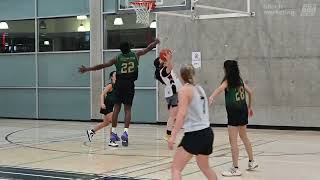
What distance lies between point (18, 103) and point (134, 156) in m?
12.0

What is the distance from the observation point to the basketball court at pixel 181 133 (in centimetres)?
976

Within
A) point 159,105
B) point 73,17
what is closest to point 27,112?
point 73,17

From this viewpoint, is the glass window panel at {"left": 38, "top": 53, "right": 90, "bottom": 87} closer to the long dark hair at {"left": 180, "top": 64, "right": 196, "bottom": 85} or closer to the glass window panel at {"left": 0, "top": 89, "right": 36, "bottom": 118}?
the glass window panel at {"left": 0, "top": 89, "right": 36, "bottom": 118}

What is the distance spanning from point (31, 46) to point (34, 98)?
1988 mm

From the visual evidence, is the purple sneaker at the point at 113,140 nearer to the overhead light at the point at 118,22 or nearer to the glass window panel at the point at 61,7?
the overhead light at the point at 118,22

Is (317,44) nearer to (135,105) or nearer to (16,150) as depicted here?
(135,105)

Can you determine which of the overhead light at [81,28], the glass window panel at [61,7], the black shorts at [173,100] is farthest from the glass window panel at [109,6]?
the black shorts at [173,100]

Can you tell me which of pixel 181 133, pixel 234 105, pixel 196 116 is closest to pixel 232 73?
pixel 234 105

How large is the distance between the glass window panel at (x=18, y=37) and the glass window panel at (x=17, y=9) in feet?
0.75

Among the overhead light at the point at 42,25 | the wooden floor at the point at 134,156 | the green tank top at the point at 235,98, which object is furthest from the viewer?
the overhead light at the point at 42,25

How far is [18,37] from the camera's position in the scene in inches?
868

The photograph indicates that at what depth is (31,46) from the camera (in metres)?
21.7

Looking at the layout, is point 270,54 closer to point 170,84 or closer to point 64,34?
point 170,84

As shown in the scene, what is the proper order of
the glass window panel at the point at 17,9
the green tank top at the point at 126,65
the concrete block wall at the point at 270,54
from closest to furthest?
the green tank top at the point at 126,65 → the concrete block wall at the point at 270,54 → the glass window panel at the point at 17,9
